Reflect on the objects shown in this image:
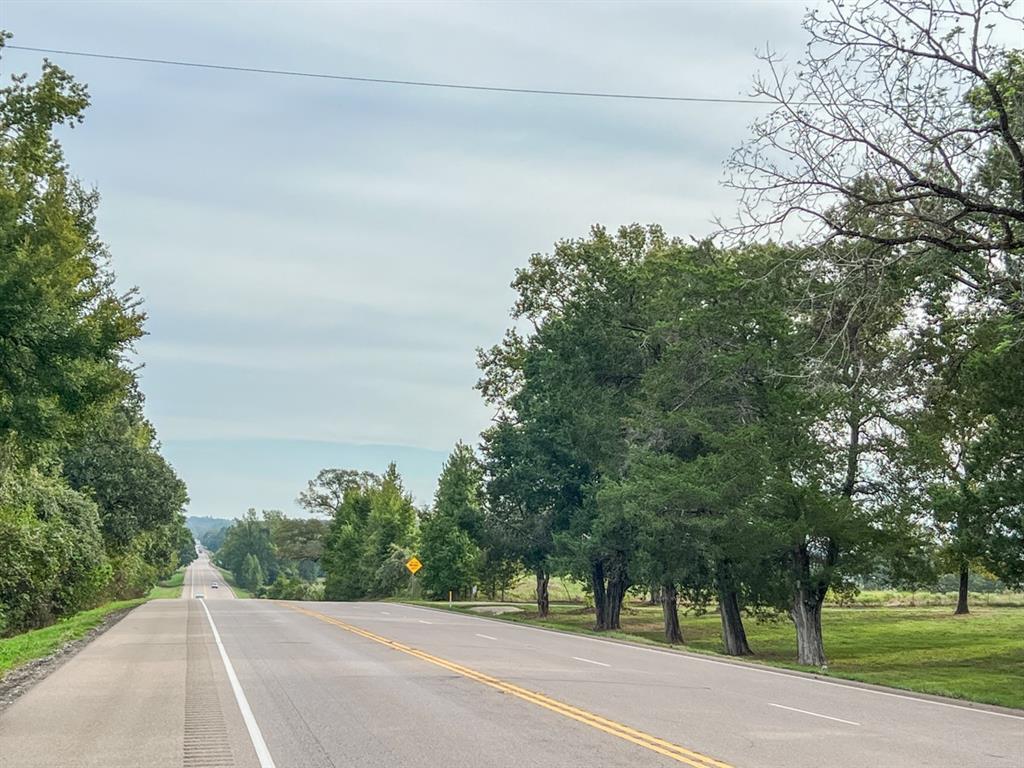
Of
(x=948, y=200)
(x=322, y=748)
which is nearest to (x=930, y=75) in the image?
(x=948, y=200)

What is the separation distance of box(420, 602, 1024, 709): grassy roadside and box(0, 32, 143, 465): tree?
16420 millimetres

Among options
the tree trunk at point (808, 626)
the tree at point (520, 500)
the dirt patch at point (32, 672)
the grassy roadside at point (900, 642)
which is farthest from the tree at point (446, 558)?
the dirt patch at point (32, 672)

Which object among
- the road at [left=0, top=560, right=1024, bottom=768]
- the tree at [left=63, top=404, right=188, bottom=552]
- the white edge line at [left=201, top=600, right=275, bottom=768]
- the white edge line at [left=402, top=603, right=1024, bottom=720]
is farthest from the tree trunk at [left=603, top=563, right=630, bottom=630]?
the tree at [left=63, top=404, right=188, bottom=552]

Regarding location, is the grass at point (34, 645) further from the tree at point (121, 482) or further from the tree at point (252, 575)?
the tree at point (252, 575)

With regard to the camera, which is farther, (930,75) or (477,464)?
(477,464)

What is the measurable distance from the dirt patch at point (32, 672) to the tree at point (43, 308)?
14.5 ft

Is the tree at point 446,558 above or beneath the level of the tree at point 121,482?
beneath

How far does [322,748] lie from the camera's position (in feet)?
32.3

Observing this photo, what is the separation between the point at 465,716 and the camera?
12.0 m

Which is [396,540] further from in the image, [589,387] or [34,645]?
[34,645]

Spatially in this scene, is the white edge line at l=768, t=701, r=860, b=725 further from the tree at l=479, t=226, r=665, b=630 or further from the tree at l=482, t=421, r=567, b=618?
the tree at l=482, t=421, r=567, b=618

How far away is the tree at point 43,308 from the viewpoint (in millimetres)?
18016

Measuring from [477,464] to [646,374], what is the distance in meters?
16.9

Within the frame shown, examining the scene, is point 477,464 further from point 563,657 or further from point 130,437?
point 563,657
